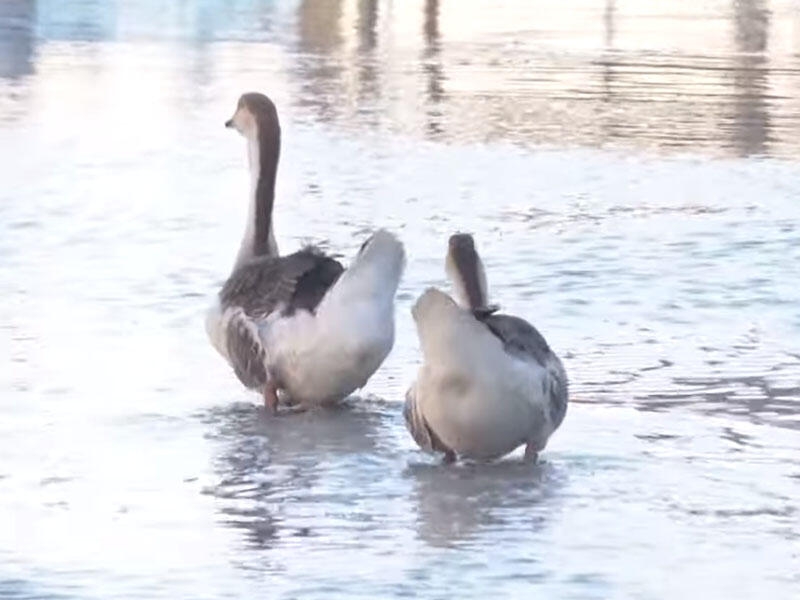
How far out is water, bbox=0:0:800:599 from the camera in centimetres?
662

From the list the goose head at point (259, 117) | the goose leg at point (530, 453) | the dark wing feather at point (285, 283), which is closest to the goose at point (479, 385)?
the goose leg at point (530, 453)

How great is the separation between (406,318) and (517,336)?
2.92m

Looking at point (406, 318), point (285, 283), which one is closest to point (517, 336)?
point (285, 283)

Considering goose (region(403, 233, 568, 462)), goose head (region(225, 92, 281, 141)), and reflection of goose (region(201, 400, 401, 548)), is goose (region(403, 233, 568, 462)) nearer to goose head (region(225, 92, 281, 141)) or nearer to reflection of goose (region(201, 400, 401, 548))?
reflection of goose (region(201, 400, 401, 548))

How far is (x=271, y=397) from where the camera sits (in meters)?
8.72

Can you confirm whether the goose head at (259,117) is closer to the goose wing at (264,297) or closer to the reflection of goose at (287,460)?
the goose wing at (264,297)

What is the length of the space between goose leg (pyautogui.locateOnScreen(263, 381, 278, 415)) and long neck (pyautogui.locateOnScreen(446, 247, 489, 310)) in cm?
92

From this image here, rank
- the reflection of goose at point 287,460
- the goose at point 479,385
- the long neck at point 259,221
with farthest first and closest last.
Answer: the long neck at point 259,221
the goose at point 479,385
the reflection of goose at point 287,460

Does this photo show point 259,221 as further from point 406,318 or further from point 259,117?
point 406,318

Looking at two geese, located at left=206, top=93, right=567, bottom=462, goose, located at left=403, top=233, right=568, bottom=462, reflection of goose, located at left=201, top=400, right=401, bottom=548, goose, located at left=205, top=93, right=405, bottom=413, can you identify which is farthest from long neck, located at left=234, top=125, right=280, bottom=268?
goose, located at left=403, top=233, right=568, bottom=462

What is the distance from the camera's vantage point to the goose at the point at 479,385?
287 inches

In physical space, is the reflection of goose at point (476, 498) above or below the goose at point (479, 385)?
Result: below

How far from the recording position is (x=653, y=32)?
27344mm

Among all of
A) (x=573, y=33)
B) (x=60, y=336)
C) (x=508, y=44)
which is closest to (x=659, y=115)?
(x=508, y=44)
